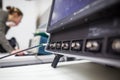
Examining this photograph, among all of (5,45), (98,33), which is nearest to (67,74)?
(98,33)

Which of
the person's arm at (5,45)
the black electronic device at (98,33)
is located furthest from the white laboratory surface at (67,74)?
the person's arm at (5,45)

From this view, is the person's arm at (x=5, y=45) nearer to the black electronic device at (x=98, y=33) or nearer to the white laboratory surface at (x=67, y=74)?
the white laboratory surface at (x=67, y=74)

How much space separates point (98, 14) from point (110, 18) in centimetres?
2

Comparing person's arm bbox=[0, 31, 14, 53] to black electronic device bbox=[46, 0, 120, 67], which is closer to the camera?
black electronic device bbox=[46, 0, 120, 67]

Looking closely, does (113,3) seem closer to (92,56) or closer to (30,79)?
(92,56)

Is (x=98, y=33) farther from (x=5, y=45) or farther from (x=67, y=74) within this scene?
(x=5, y=45)

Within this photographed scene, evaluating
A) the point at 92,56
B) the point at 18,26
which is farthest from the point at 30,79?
the point at 18,26

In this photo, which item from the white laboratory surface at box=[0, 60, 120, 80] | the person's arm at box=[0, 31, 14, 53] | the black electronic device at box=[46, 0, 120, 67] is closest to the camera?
the black electronic device at box=[46, 0, 120, 67]

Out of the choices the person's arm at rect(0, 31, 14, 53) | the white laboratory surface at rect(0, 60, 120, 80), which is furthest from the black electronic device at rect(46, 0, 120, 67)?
the person's arm at rect(0, 31, 14, 53)

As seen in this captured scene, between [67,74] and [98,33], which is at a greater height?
[98,33]

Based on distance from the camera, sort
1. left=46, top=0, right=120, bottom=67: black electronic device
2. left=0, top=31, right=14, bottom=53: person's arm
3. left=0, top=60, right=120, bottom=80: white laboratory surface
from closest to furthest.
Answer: left=46, top=0, right=120, bottom=67: black electronic device < left=0, top=60, right=120, bottom=80: white laboratory surface < left=0, top=31, right=14, bottom=53: person's arm

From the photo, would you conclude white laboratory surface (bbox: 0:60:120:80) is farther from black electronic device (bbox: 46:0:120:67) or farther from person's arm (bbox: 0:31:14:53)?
person's arm (bbox: 0:31:14:53)

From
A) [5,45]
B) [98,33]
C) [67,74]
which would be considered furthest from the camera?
[5,45]

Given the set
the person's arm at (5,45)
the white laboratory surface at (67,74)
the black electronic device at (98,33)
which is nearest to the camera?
the black electronic device at (98,33)
